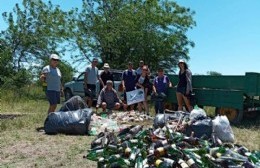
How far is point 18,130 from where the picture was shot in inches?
351

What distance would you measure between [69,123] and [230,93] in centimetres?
457

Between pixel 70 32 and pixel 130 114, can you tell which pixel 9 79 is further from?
pixel 130 114

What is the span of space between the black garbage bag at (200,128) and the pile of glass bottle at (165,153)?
63 centimetres

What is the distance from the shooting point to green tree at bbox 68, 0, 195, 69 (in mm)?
21578

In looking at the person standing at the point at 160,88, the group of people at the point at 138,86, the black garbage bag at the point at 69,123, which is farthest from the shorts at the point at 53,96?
the person standing at the point at 160,88

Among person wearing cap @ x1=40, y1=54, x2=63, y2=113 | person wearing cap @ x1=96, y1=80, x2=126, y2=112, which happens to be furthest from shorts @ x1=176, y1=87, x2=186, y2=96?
person wearing cap @ x1=40, y1=54, x2=63, y2=113

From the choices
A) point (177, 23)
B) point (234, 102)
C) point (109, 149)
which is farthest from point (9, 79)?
point (109, 149)

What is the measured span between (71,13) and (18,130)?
17.4 meters

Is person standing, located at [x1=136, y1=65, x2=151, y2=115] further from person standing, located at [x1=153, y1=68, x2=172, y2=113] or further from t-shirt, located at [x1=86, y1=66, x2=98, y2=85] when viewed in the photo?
t-shirt, located at [x1=86, y1=66, x2=98, y2=85]

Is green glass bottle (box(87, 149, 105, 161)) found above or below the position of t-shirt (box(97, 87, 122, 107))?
below

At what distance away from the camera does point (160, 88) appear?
11.7m

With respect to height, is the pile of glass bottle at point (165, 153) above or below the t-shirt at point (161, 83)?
below

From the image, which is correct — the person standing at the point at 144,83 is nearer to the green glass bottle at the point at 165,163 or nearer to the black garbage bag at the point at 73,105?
the black garbage bag at the point at 73,105

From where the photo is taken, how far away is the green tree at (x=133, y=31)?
21.6 m
